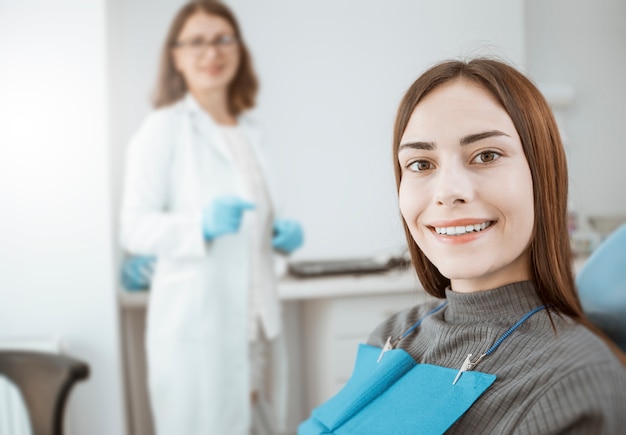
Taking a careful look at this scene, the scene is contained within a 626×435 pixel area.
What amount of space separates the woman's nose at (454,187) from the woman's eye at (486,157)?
2 centimetres

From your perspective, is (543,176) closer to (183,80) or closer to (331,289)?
(331,289)

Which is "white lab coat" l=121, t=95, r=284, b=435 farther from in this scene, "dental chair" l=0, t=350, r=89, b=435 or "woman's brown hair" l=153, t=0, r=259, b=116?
"dental chair" l=0, t=350, r=89, b=435

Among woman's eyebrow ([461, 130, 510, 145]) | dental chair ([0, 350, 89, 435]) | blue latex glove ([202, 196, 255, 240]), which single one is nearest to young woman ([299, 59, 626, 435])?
woman's eyebrow ([461, 130, 510, 145])

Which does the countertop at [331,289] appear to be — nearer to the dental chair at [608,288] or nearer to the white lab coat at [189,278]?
the white lab coat at [189,278]

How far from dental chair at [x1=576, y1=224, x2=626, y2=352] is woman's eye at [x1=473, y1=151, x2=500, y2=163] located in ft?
0.78

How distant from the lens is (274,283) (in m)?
2.06

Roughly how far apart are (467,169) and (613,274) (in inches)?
10.1

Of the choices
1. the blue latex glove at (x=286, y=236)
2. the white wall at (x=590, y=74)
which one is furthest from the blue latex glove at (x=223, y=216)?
the white wall at (x=590, y=74)

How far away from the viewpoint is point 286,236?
206 centimetres

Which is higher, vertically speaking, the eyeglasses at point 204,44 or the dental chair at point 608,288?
the eyeglasses at point 204,44

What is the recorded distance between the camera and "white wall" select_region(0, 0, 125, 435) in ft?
5.93

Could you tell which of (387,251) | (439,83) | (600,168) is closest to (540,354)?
(439,83)

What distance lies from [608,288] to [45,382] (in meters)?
1.10

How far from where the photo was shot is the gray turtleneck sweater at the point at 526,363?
1.83ft
